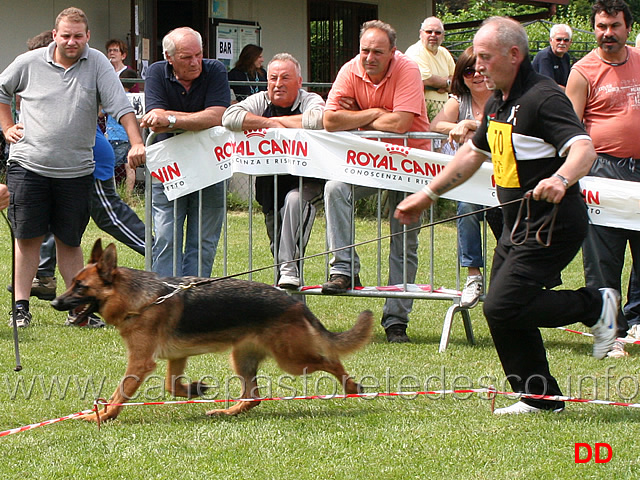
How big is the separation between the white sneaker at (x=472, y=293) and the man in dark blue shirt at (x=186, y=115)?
6.68 feet

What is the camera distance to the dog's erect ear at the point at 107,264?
492 centimetres

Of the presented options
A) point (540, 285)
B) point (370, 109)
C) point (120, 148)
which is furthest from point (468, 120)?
point (120, 148)

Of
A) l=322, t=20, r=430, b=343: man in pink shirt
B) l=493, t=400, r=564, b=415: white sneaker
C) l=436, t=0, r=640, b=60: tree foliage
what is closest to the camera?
l=493, t=400, r=564, b=415: white sneaker

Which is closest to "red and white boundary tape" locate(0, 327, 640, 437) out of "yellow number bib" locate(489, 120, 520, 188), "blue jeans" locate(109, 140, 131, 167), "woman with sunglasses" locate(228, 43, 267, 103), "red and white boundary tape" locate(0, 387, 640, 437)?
"red and white boundary tape" locate(0, 387, 640, 437)

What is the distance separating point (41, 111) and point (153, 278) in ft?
8.18

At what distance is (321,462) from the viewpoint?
4.15 meters

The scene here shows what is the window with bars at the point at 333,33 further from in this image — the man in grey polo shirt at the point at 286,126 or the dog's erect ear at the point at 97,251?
the dog's erect ear at the point at 97,251

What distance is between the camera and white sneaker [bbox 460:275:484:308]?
6867 mm

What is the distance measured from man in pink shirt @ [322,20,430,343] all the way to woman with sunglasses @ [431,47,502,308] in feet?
0.87

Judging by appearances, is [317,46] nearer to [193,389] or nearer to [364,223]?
[364,223]

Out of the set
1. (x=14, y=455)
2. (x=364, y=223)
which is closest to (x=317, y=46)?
(x=364, y=223)

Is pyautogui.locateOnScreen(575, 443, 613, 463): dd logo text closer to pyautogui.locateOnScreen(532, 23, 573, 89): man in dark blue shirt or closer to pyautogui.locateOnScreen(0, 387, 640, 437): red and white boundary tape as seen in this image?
pyautogui.locateOnScreen(0, 387, 640, 437): red and white boundary tape

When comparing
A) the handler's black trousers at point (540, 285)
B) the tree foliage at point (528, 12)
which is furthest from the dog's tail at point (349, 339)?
the tree foliage at point (528, 12)

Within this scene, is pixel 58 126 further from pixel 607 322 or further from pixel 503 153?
pixel 607 322
